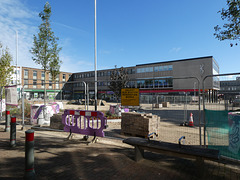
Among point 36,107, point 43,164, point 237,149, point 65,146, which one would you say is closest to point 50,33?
point 36,107

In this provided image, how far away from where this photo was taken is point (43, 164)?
4113 millimetres

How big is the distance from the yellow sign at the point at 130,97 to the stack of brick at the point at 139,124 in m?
1.55

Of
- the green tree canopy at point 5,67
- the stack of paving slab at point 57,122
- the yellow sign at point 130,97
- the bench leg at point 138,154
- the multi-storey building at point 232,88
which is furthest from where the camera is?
the green tree canopy at point 5,67

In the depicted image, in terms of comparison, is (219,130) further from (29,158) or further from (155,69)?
(155,69)

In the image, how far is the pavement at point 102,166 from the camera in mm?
3516

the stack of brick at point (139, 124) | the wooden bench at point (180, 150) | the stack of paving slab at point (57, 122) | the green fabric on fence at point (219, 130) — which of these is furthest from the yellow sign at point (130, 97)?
the stack of paving slab at point (57, 122)

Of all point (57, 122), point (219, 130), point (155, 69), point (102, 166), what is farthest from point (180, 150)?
point (155, 69)

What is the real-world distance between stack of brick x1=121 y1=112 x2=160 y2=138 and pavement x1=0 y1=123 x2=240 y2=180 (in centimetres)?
197

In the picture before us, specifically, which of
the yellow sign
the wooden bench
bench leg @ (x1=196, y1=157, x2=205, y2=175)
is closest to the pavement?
bench leg @ (x1=196, y1=157, x2=205, y2=175)

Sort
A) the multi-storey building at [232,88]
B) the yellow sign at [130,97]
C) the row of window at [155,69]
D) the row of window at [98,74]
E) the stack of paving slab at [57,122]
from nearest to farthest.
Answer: the multi-storey building at [232,88] < the yellow sign at [130,97] < the stack of paving slab at [57,122] < the row of window at [155,69] < the row of window at [98,74]

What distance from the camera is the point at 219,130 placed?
444 cm

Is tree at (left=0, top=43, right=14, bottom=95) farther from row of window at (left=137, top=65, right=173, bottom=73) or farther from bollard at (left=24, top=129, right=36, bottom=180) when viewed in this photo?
row of window at (left=137, top=65, right=173, bottom=73)

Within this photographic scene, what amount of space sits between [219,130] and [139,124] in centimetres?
360

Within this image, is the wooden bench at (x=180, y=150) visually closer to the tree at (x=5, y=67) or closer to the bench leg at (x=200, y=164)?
the bench leg at (x=200, y=164)
